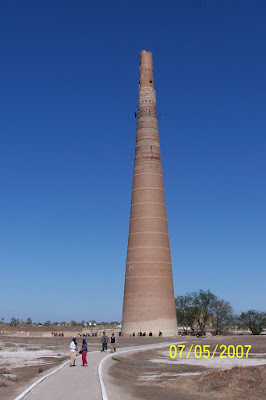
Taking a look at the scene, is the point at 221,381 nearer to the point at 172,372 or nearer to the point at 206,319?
the point at 172,372

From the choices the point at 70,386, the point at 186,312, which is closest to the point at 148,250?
the point at 186,312

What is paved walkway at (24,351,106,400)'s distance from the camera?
10.5 metres

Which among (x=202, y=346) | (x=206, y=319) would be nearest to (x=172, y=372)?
(x=202, y=346)

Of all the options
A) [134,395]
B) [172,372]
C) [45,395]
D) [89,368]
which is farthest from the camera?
[172,372]

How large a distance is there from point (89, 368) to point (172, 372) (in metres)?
3.35

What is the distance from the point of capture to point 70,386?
11.9 m

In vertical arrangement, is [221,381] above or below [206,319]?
below

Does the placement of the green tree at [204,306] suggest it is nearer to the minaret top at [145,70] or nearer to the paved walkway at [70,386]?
the minaret top at [145,70]

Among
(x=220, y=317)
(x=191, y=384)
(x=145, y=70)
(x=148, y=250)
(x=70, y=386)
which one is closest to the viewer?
(x=70, y=386)

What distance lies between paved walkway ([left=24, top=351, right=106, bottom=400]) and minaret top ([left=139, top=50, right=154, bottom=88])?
37.0 metres

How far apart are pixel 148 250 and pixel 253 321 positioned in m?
23.0

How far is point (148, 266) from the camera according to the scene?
4347 centimetres

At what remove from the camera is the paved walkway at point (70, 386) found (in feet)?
34.6

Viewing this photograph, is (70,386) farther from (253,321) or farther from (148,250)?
(253,321)
